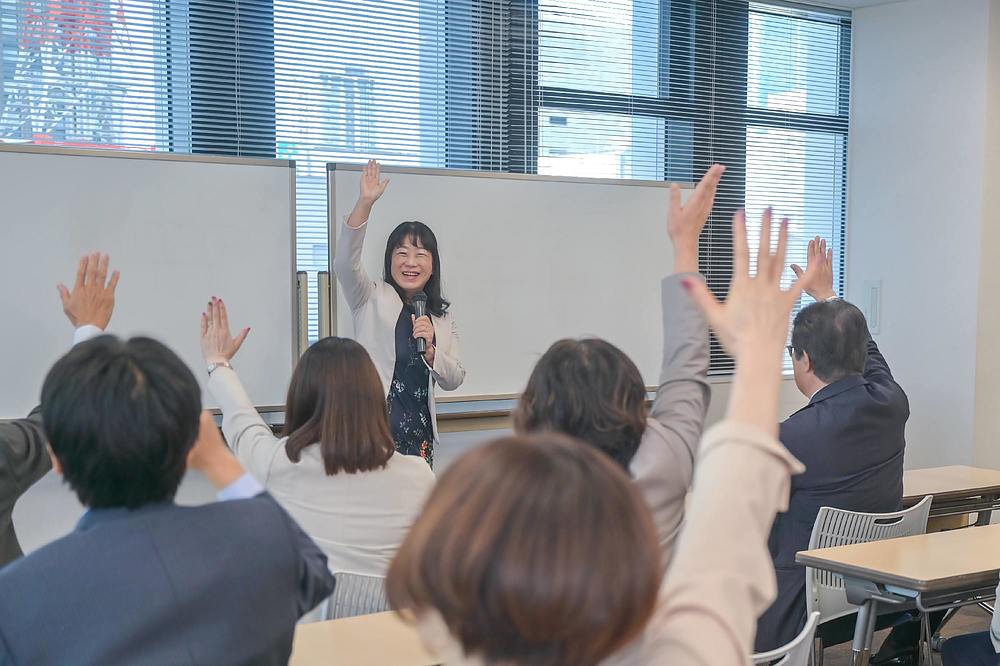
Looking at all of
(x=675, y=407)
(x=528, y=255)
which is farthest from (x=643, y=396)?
(x=528, y=255)

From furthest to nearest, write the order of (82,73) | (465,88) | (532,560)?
(465,88) < (82,73) < (532,560)

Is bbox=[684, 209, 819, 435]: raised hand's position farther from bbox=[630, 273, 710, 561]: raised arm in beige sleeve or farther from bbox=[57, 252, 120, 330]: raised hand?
bbox=[57, 252, 120, 330]: raised hand

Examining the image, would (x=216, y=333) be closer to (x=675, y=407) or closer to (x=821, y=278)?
(x=675, y=407)

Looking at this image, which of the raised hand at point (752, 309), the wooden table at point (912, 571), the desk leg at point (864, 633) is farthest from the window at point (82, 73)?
the raised hand at point (752, 309)

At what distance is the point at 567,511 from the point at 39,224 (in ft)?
11.1

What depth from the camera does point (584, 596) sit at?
0.70m

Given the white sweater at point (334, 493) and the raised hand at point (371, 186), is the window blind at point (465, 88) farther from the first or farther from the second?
the white sweater at point (334, 493)

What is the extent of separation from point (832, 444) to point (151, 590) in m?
2.44

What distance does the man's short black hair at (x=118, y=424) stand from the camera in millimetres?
1226

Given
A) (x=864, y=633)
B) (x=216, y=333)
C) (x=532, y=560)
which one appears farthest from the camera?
(x=864, y=633)

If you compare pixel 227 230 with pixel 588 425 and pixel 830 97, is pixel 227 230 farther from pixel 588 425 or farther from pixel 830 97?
pixel 830 97

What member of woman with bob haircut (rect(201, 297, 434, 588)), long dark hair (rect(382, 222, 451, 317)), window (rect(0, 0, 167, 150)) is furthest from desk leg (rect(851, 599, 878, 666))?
window (rect(0, 0, 167, 150))

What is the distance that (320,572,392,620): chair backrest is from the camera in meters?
2.26

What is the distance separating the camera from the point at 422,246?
3959 millimetres
